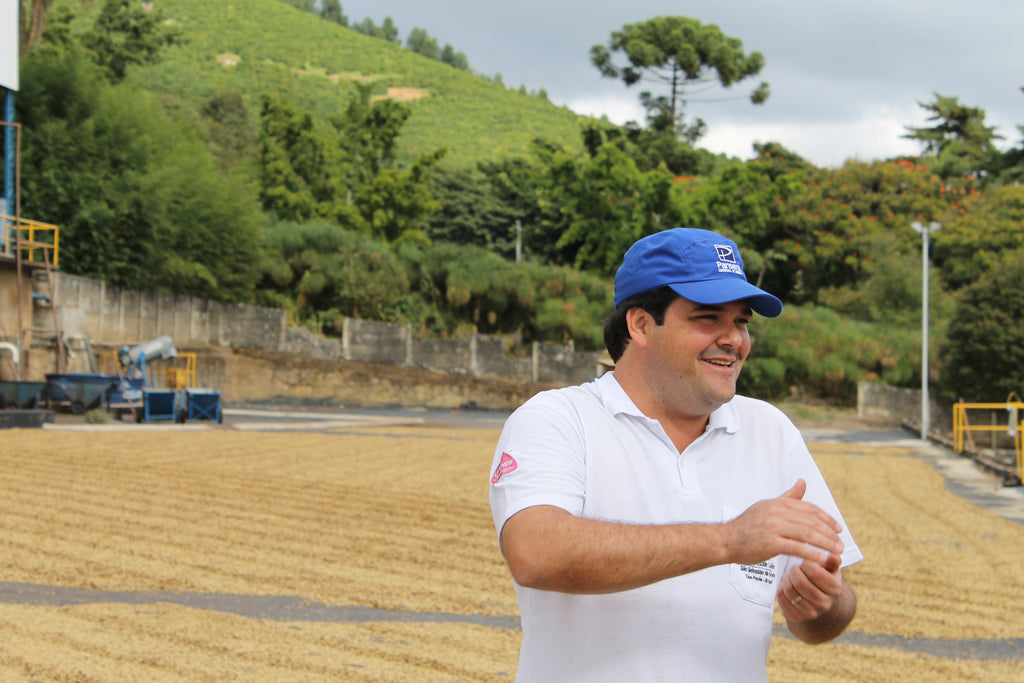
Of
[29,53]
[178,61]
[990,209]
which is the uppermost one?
[178,61]

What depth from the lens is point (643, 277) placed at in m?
2.23

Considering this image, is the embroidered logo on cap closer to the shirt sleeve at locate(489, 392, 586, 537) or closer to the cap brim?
the cap brim

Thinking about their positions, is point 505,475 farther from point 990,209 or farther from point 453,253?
point 990,209

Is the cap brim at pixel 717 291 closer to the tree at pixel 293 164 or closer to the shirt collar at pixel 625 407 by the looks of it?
the shirt collar at pixel 625 407

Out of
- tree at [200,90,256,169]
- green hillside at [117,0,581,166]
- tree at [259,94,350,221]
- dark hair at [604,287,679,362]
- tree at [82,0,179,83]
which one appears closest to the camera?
Result: dark hair at [604,287,679,362]

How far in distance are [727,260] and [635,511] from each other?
62 centimetres

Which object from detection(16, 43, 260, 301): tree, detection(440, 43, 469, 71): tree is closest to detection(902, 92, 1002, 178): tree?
detection(16, 43, 260, 301): tree

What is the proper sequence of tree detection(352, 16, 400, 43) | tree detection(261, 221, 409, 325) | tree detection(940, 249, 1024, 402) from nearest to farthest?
tree detection(940, 249, 1024, 402) → tree detection(261, 221, 409, 325) → tree detection(352, 16, 400, 43)

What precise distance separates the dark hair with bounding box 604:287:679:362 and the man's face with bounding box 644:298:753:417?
0.06ft

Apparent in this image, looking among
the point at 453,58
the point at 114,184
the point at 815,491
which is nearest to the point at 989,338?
the point at 114,184

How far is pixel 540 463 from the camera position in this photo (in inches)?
77.4

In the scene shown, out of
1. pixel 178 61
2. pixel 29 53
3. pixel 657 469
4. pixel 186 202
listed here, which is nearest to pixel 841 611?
pixel 657 469

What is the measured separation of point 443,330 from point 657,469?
130 ft

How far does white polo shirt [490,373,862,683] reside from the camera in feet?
6.46
